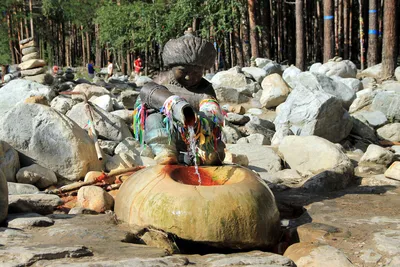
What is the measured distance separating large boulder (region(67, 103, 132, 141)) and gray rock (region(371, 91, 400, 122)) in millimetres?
4882

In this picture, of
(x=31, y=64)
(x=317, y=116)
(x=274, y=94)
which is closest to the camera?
(x=317, y=116)

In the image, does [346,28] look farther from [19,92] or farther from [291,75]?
[19,92]

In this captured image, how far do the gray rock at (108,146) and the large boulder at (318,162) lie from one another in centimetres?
226

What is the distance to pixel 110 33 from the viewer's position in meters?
21.4

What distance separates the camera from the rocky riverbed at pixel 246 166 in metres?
3.03

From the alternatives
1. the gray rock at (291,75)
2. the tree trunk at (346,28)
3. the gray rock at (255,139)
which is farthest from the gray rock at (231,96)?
the tree trunk at (346,28)

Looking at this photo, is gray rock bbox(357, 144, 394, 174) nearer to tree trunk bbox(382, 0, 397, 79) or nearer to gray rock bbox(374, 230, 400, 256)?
gray rock bbox(374, 230, 400, 256)

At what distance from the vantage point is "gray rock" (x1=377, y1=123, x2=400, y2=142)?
8.64 m

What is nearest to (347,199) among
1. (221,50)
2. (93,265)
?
(93,265)

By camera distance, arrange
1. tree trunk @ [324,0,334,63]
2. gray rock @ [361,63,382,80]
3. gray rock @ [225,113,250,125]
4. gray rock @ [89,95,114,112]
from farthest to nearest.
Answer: tree trunk @ [324,0,334,63]
gray rock @ [361,63,382,80]
gray rock @ [225,113,250,125]
gray rock @ [89,95,114,112]

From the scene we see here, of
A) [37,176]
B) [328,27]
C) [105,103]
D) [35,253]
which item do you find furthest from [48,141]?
[328,27]

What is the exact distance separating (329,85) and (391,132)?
4.98ft

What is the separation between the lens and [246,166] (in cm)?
636

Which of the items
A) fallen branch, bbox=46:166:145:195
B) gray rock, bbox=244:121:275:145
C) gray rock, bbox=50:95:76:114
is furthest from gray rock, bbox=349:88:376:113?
fallen branch, bbox=46:166:145:195
